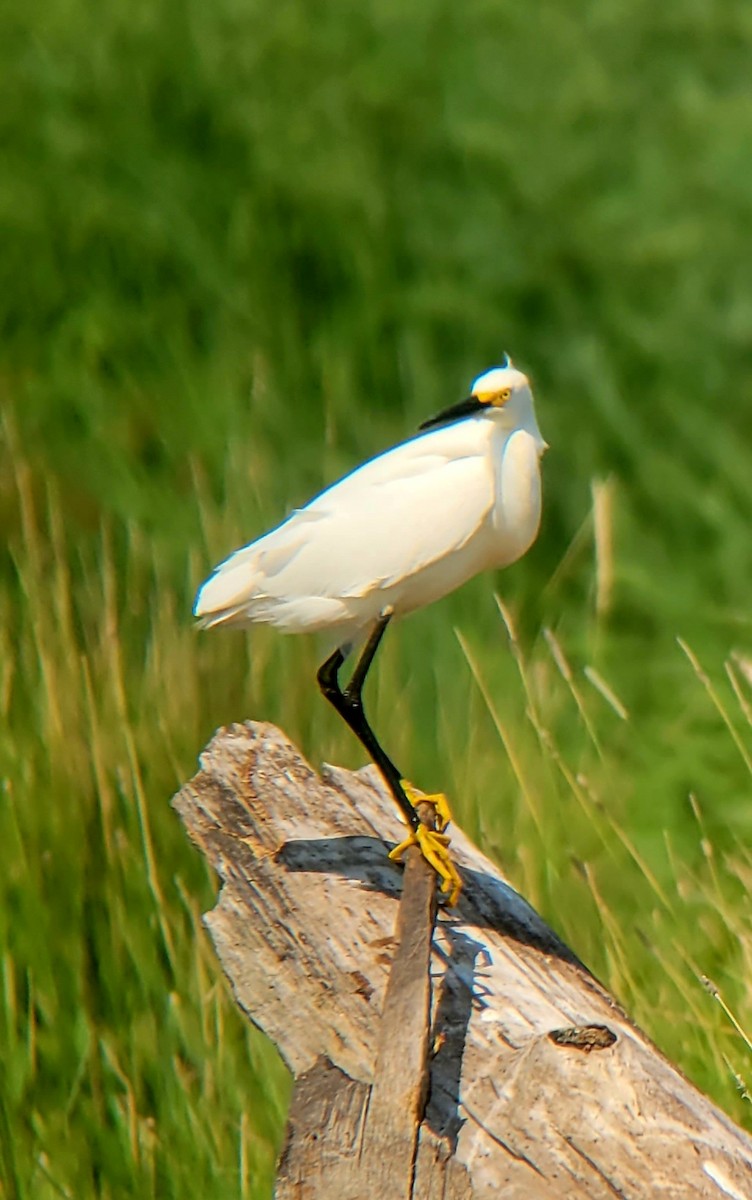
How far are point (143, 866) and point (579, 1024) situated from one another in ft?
3.80

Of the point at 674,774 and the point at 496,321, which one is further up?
the point at 496,321

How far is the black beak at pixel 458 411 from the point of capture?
6.20 ft

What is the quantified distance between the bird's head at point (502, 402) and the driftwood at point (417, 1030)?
0.41 m

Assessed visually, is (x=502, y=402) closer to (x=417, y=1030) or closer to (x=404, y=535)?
(x=404, y=535)

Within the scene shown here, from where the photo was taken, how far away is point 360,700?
77.9 inches

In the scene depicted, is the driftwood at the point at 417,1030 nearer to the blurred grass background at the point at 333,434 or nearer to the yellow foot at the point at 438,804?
the yellow foot at the point at 438,804

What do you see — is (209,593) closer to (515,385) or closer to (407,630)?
(515,385)

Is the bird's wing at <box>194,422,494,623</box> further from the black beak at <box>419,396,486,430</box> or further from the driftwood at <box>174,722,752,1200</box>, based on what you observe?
the driftwood at <box>174,722,752,1200</box>

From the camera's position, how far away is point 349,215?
192 inches

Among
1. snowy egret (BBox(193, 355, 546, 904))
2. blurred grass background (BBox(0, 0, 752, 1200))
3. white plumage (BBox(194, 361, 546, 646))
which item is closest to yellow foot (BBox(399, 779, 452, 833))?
snowy egret (BBox(193, 355, 546, 904))

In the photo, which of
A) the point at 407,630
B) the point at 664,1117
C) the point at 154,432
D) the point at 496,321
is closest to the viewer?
the point at 664,1117

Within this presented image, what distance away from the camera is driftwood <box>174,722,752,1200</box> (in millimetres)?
1260

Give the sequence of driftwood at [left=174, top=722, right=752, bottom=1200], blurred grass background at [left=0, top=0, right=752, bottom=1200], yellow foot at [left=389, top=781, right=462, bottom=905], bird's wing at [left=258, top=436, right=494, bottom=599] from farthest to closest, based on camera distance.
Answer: blurred grass background at [left=0, top=0, right=752, bottom=1200] → bird's wing at [left=258, top=436, right=494, bottom=599] → yellow foot at [left=389, top=781, right=462, bottom=905] → driftwood at [left=174, top=722, right=752, bottom=1200]

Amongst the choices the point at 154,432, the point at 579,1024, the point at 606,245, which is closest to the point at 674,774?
the point at 154,432
